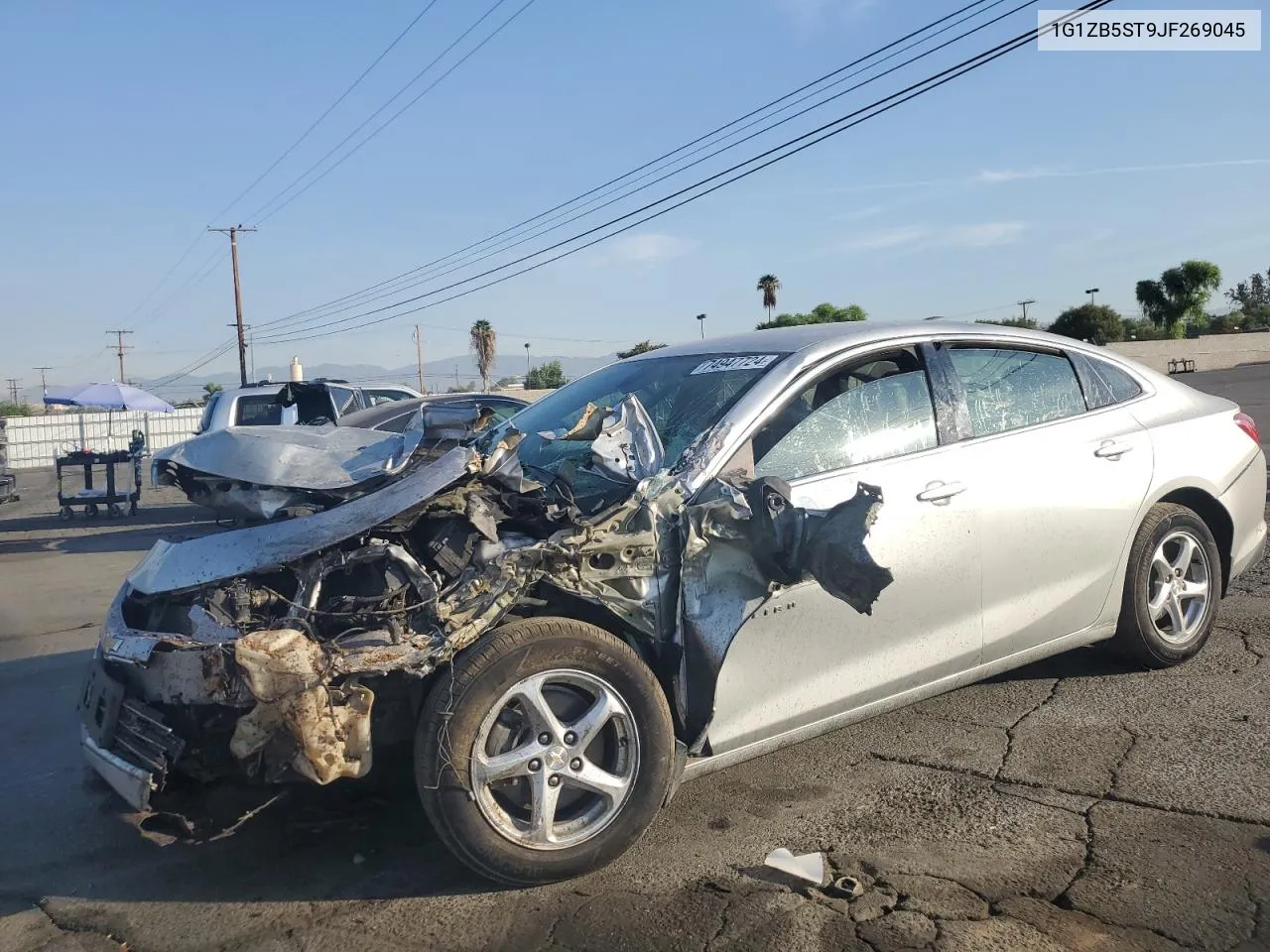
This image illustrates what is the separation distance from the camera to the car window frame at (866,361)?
3597mm

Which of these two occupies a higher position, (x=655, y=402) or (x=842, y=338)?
(x=842, y=338)

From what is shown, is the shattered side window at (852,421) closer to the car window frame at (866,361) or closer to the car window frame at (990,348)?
the car window frame at (866,361)

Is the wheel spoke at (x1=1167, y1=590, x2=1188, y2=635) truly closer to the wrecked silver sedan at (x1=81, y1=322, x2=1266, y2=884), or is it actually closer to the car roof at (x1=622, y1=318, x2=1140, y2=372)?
the wrecked silver sedan at (x1=81, y1=322, x2=1266, y2=884)

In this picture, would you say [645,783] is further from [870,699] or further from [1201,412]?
[1201,412]

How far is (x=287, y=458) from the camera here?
3.68 meters

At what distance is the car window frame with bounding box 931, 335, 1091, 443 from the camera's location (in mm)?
4070

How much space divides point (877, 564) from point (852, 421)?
0.76 m

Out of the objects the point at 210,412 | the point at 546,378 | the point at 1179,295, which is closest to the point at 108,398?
the point at 210,412

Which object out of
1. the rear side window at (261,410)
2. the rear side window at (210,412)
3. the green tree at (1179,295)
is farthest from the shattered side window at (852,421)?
the green tree at (1179,295)

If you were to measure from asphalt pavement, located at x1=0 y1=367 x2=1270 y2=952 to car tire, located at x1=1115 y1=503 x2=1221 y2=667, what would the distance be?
20 cm

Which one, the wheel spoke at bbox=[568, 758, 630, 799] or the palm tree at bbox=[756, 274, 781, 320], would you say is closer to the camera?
the wheel spoke at bbox=[568, 758, 630, 799]

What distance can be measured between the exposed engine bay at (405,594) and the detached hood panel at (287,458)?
0.52 ft

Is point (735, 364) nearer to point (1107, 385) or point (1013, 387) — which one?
point (1013, 387)

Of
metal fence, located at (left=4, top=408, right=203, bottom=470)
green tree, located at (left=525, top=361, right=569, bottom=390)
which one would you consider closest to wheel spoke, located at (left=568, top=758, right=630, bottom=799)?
metal fence, located at (left=4, top=408, right=203, bottom=470)
